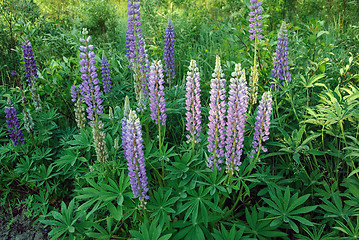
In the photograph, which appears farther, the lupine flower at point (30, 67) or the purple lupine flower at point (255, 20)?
the lupine flower at point (30, 67)

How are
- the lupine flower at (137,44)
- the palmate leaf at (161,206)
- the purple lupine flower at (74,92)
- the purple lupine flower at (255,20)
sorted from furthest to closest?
the purple lupine flower at (74,92) → the lupine flower at (137,44) → the purple lupine flower at (255,20) → the palmate leaf at (161,206)

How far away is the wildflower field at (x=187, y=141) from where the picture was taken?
2.05 m

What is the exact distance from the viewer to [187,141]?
232cm

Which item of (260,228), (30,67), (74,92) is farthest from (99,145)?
(30,67)

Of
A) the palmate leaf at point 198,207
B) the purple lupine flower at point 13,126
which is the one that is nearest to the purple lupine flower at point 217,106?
the palmate leaf at point 198,207

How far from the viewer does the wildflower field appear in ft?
6.74

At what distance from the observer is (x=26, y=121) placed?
3.01m

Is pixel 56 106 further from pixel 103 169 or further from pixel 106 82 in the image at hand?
pixel 103 169

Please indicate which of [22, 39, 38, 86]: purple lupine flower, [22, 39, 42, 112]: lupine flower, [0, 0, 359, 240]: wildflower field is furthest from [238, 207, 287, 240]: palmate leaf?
[22, 39, 38, 86]: purple lupine flower

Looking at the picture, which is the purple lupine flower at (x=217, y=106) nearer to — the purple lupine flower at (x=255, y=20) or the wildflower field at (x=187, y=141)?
the wildflower field at (x=187, y=141)

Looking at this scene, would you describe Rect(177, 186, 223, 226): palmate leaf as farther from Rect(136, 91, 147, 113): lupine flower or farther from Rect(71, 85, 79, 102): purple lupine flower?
Rect(71, 85, 79, 102): purple lupine flower

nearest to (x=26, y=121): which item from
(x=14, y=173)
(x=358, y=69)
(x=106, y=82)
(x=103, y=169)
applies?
(x=14, y=173)

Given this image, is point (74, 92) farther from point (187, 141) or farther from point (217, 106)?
point (217, 106)

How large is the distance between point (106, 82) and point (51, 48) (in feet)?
6.62
